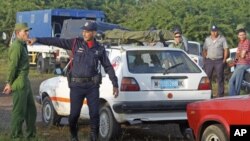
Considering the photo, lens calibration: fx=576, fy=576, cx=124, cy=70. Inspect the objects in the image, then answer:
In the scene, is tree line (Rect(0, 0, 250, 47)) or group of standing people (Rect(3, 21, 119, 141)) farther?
tree line (Rect(0, 0, 250, 47))

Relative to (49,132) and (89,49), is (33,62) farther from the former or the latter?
(89,49)

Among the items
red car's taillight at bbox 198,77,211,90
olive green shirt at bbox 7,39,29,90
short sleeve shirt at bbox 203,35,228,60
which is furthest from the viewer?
short sleeve shirt at bbox 203,35,228,60

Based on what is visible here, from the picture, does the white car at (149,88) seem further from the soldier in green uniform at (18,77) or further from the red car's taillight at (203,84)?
the soldier in green uniform at (18,77)

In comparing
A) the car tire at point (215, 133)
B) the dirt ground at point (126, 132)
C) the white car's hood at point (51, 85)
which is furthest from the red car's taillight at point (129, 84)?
the white car's hood at point (51, 85)

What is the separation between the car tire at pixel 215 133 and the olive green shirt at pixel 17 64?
288 cm

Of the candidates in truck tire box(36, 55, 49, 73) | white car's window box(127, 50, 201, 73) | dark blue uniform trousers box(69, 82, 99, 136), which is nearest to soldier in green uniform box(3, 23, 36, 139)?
dark blue uniform trousers box(69, 82, 99, 136)

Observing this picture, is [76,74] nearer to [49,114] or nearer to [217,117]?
[217,117]

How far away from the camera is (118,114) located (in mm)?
8516

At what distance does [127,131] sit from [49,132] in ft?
4.51

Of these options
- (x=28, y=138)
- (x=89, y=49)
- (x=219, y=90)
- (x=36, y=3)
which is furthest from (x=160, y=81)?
(x=36, y=3)

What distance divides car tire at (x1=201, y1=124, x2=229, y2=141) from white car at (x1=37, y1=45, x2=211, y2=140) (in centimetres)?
172

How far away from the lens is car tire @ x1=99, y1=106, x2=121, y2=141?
8641mm

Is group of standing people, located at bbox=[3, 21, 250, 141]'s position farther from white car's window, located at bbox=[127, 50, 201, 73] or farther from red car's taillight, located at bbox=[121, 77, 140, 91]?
white car's window, located at bbox=[127, 50, 201, 73]

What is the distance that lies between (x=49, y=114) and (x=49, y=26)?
1802 centimetres
